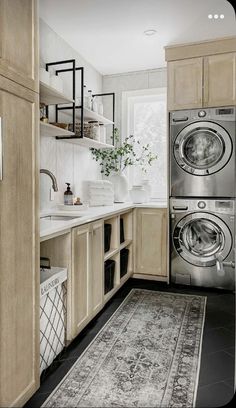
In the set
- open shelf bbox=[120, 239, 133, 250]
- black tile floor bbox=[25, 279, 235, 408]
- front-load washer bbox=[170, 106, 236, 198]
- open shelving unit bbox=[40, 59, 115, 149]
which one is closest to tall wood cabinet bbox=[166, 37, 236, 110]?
front-load washer bbox=[170, 106, 236, 198]

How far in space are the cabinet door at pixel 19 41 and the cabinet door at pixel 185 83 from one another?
206cm

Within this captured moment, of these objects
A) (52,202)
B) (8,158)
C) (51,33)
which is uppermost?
(51,33)

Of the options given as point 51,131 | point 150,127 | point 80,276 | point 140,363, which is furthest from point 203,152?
point 140,363

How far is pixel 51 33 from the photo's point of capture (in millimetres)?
2984

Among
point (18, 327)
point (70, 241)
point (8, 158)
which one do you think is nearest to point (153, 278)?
point (70, 241)

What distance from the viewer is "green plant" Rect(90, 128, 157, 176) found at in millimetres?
3990

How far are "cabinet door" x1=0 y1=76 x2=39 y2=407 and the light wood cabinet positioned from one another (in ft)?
1.74

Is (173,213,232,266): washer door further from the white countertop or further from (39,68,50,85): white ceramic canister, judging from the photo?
(39,68,50,85): white ceramic canister

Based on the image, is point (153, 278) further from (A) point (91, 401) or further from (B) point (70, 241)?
(A) point (91, 401)

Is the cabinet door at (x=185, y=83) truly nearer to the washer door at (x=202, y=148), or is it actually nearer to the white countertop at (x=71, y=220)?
the washer door at (x=202, y=148)

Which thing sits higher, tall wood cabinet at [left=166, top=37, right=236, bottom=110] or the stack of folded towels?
tall wood cabinet at [left=166, top=37, right=236, bottom=110]

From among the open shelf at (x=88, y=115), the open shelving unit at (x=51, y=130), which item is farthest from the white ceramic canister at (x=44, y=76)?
the open shelf at (x=88, y=115)

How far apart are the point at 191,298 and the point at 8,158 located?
2374 millimetres

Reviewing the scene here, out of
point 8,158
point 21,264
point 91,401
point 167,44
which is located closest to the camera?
point 8,158
